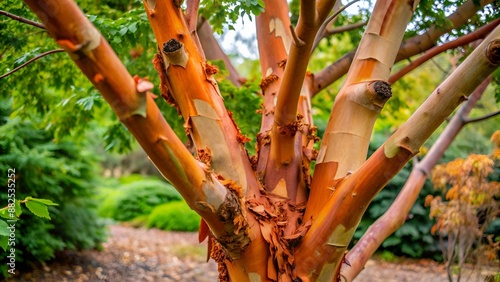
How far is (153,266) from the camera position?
6.75 meters

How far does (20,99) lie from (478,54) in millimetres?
3373

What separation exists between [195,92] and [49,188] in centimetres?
462

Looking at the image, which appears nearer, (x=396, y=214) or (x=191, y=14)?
(x=191, y=14)

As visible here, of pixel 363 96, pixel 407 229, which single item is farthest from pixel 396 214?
pixel 407 229

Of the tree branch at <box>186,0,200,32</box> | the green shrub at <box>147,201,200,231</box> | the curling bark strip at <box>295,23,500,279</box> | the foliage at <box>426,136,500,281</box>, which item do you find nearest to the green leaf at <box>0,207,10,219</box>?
the tree branch at <box>186,0,200,32</box>

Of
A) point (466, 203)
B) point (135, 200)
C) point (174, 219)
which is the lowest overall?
point (174, 219)

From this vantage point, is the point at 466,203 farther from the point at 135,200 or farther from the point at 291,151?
the point at 135,200

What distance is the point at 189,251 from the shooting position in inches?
330

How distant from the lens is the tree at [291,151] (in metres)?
1.73

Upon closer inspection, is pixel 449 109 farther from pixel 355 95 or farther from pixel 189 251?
pixel 189 251

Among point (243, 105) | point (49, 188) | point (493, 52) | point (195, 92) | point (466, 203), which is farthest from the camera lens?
point (49, 188)

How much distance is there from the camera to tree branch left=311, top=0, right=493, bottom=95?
3.21m

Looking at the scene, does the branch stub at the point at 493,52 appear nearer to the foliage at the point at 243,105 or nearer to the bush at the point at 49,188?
the foliage at the point at 243,105

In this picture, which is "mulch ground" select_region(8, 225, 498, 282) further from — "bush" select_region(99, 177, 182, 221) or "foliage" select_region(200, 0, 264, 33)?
"foliage" select_region(200, 0, 264, 33)
